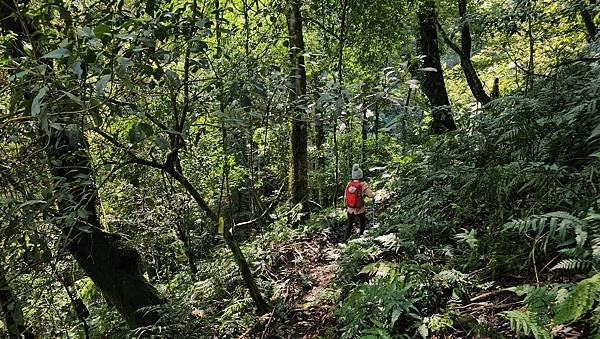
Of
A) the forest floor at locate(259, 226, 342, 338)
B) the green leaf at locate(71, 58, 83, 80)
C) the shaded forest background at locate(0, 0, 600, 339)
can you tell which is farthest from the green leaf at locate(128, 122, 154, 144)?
the forest floor at locate(259, 226, 342, 338)

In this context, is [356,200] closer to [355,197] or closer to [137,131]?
[355,197]

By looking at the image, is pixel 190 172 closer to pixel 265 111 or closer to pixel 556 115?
pixel 265 111

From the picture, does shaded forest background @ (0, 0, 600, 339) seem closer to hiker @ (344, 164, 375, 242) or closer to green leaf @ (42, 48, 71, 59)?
green leaf @ (42, 48, 71, 59)

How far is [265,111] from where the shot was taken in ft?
13.5

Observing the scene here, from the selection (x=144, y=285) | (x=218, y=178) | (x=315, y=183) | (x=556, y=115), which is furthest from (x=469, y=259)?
(x=315, y=183)

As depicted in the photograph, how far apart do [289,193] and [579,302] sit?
8.40 m

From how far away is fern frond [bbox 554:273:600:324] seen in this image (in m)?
2.21

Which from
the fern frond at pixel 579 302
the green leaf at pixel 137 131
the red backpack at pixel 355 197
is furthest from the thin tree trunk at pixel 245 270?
the fern frond at pixel 579 302

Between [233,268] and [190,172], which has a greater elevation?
[190,172]

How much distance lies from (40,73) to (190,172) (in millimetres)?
9404

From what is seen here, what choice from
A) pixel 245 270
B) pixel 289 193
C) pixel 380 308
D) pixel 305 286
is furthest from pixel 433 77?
pixel 380 308

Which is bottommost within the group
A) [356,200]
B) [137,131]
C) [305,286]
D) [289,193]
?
[305,286]

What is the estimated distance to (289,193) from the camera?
10.5 m

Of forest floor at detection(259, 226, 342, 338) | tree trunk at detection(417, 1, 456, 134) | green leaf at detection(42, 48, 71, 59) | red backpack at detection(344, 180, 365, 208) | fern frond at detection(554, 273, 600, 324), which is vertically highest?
tree trunk at detection(417, 1, 456, 134)
